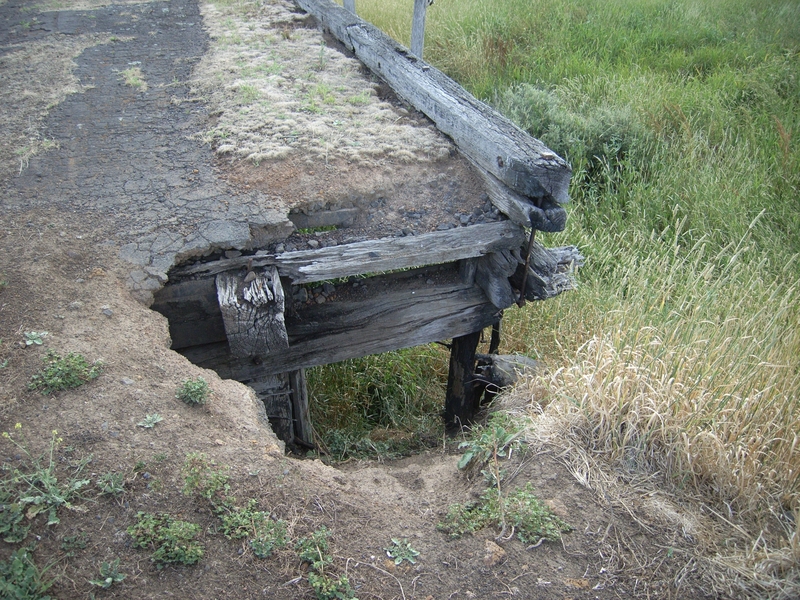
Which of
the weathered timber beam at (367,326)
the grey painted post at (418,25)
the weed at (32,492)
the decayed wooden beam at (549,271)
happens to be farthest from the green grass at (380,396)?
the grey painted post at (418,25)

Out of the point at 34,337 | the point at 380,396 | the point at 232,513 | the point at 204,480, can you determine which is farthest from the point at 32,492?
the point at 380,396

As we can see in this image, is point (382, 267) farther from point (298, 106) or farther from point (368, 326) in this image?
point (298, 106)

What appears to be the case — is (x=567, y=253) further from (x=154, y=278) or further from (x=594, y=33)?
(x=594, y=33)

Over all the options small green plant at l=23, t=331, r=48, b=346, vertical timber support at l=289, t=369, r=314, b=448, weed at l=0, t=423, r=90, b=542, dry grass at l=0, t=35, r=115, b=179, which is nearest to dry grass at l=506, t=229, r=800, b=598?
vertical timber support at l=289, t=369, r=314, b=448

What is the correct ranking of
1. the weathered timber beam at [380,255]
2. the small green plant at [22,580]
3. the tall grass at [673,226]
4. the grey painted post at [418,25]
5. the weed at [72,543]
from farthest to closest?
the grey painted post at [418,25], the weathered timber beam at [380,255], the tall grass at [673,226], the weed at [72,543], the small green plant at [22,580]

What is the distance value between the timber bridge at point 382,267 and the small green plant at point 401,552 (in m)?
1.23

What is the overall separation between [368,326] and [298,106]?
1.77m

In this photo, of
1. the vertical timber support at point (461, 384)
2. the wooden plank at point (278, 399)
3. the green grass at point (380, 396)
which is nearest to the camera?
the wooden plank at point (278, 399)

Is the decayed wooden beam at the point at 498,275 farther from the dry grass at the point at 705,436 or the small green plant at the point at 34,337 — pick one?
the small green plant at the point at 34,337

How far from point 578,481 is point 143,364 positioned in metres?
1.82

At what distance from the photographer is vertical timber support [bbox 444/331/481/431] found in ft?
13.4

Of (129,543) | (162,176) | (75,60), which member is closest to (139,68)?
(75,60)

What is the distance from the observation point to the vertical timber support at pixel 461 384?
161 inches

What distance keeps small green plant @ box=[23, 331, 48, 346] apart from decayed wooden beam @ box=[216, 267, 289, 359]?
0.73 m
